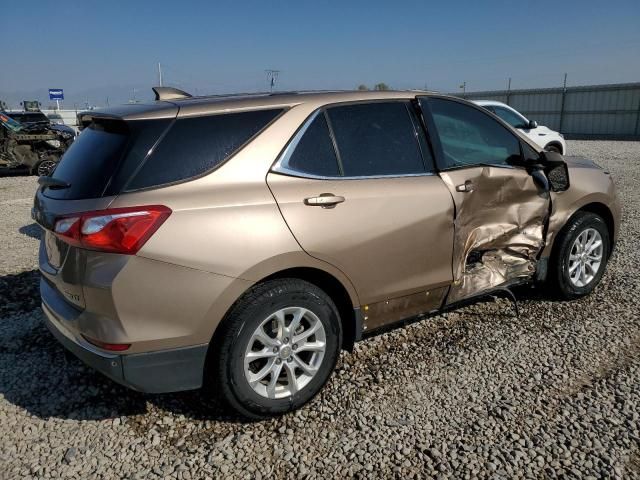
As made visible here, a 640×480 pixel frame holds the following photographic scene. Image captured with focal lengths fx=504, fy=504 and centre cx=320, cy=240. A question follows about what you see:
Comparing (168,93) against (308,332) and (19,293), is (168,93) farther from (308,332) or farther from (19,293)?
(19,293)

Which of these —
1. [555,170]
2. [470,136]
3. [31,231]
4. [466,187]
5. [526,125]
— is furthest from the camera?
[526,125]

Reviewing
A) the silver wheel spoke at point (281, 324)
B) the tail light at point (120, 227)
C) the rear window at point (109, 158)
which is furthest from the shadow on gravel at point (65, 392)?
→ the rear window at point (109, 158)

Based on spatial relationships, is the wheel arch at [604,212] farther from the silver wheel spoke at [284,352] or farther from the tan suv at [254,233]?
the silver wheel spoke at [284,352]

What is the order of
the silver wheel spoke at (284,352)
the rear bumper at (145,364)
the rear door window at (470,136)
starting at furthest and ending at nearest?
the rear door window at (470,136)
the silver wheel spoke at (284,352)
the rear bumper at (145,364)

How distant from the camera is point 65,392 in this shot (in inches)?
124

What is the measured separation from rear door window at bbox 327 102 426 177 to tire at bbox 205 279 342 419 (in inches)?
32.0

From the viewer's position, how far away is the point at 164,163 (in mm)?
2480

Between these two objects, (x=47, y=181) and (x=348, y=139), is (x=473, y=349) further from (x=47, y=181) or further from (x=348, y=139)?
(x=47, y=181)

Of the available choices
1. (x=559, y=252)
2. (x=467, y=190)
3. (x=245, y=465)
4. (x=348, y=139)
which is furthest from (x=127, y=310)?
(x=559, y=252)

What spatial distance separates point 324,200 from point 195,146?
743mm

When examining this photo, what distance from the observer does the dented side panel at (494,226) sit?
11.4 feet

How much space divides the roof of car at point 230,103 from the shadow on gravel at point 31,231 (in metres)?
4.75

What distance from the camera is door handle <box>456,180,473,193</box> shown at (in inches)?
135

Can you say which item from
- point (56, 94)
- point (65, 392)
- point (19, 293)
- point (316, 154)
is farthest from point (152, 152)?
point (56, 94)
